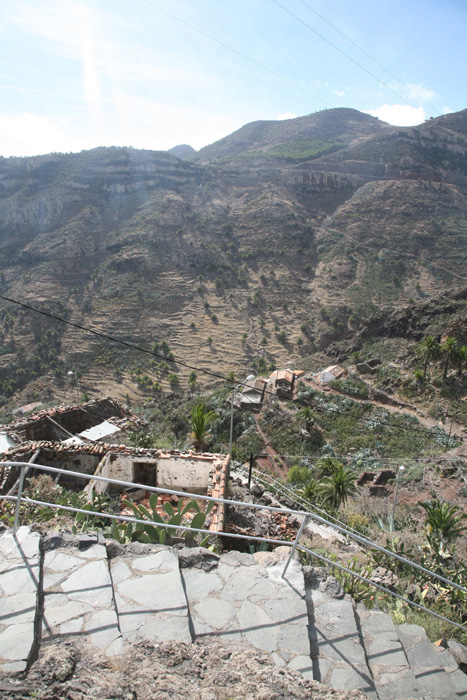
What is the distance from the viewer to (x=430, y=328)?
113 feet

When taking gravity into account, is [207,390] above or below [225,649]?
below

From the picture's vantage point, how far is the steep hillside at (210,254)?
4172 centimetres

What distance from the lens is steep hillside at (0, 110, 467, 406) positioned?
4172cm

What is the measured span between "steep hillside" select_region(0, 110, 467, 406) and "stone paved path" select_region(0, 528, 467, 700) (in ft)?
110

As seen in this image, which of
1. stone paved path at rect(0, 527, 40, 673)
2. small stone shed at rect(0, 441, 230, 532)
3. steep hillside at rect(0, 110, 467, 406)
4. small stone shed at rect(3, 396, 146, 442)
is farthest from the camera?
steep hillside at rect(0, 110, 467, 406)

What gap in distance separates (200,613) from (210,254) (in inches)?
2190

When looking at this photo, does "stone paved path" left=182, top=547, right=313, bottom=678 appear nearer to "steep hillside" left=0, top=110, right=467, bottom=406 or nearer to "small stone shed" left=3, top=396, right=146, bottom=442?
"small stone shed" left=3, top=396, right=146, bottom=442

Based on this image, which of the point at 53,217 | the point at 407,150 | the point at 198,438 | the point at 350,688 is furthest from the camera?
the point at 407,150

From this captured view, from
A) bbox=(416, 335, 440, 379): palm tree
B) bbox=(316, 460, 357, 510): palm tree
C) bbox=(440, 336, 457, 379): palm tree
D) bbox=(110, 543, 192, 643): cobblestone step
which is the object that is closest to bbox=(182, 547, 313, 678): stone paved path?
bbox=(110, 543, 192, 643): cobblestone step

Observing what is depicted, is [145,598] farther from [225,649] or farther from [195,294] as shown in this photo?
[195,294]

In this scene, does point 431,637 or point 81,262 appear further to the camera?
point 81,262

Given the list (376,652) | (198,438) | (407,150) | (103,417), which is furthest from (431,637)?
(407,150)

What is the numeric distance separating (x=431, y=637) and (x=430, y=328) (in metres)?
34.3

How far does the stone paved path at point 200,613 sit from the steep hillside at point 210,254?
110 ft
